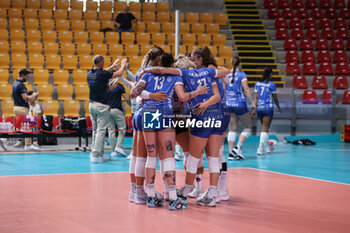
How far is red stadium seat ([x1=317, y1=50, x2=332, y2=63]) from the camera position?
62.2 ft

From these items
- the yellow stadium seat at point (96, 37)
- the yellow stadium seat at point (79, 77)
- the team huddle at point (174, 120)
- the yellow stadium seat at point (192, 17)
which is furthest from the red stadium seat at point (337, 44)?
the team huddle at point (174, 120)

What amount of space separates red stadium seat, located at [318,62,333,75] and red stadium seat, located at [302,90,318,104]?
10.5 ft

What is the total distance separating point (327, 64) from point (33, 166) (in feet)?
44.9

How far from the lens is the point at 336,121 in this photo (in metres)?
16.1

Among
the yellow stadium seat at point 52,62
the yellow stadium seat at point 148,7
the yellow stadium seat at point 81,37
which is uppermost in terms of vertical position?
the yellow stadium seat at point 148,7

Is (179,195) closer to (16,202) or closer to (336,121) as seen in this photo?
(16,202)

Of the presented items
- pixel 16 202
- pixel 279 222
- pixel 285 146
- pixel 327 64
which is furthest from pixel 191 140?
pixel 327 64

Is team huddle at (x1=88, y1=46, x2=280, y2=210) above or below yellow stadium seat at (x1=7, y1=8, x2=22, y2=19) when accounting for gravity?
below

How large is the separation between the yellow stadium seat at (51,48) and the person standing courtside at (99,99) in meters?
6.51

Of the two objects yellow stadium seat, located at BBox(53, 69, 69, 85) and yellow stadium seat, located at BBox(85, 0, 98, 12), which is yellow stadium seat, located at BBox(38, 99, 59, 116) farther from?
yellow stadium seat, located at BBox(85, 0, 98, 12)

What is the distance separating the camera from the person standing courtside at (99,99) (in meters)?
8.84

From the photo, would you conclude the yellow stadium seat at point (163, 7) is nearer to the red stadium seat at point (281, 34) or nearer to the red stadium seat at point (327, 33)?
the red stadium seat at point (281, 34)

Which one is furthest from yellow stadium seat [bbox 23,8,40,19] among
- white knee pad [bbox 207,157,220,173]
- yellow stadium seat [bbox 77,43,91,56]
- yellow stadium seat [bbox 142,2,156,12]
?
white knee pad [bbox 207,157,220,173]

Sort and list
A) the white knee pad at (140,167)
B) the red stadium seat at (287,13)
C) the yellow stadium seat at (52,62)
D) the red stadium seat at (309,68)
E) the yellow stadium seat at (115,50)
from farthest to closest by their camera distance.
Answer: the red stadium seat at (287,13) → the red stadium seat at (309,68) → the yellow stadium seat at (115,50) → the yellow stadium seat at (52,62) → the white knee pad at (140,167)
